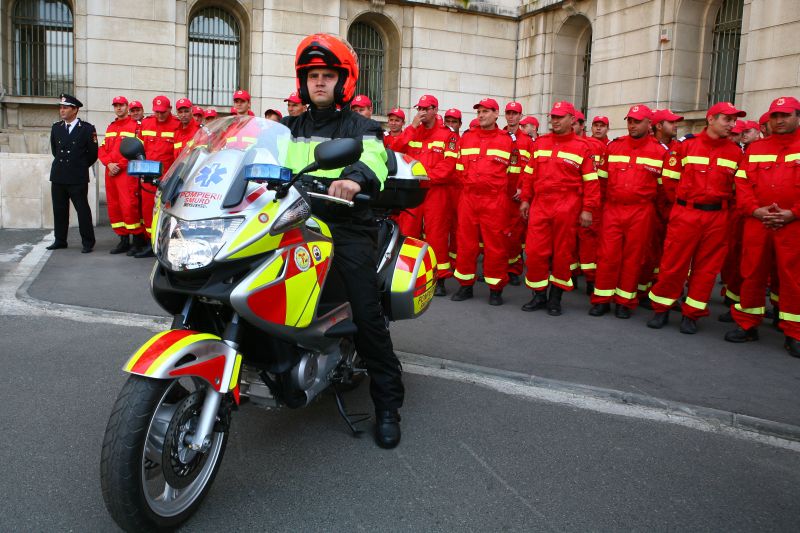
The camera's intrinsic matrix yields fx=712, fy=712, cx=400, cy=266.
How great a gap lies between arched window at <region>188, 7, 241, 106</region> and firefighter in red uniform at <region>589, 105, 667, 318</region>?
13.1 meters

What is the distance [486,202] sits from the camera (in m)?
7.78

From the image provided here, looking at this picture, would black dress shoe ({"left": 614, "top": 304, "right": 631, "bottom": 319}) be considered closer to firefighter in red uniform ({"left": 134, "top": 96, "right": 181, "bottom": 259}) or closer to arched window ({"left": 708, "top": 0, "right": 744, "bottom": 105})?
firefighter in red uniform ({"left": 134, "top": 96, "right": 181, "bottom": 259})

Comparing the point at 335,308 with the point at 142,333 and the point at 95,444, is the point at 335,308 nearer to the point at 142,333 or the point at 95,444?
the point at 95,444

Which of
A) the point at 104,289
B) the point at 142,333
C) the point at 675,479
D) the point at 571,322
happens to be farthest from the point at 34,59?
the point at 675,479

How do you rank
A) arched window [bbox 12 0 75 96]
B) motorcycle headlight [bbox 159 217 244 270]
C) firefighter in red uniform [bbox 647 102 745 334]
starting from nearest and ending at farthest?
motorcycle headlight [bbox 159 217 244 270] → firefighter in red uniform [bbox 647 102 745 334] → arched window [bbox 12 0 75 96]

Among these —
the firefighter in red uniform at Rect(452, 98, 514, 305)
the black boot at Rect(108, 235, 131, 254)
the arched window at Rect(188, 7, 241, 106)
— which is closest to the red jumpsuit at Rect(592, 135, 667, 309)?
the firefighter in red uniform at Rect(452, 98, 514, 305)

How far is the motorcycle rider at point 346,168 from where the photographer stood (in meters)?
3.41

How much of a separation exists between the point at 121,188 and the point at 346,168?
792 centimetres

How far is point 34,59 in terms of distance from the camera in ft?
55.7

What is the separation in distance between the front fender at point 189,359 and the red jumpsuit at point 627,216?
17.4ft

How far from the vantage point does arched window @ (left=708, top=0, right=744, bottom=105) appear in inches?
555

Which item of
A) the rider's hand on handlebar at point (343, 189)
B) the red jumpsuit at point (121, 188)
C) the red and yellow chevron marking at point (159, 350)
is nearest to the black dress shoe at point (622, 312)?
the rider's hand on handlebar at point (343, 189)

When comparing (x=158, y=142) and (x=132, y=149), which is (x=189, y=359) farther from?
(x=158, y=142)

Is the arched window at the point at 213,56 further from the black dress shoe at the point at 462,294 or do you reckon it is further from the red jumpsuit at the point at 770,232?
the red jumpsuit at the point at 770,232
